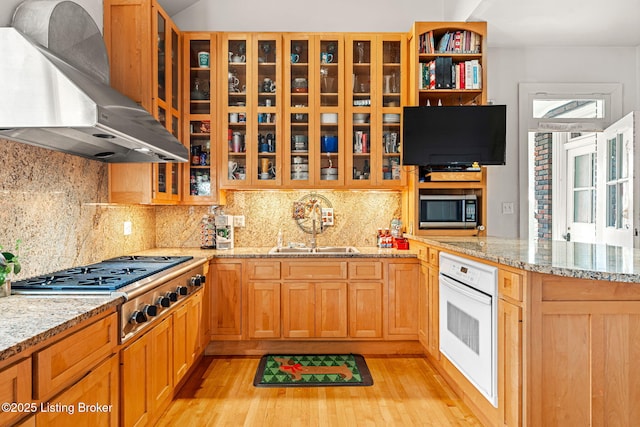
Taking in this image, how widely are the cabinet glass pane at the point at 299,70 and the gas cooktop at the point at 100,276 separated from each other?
1.73m

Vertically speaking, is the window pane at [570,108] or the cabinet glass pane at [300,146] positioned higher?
the window pane at [570,108]

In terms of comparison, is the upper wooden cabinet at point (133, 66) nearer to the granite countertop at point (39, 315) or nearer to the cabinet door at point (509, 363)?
the granite countertop at point (39, 315)

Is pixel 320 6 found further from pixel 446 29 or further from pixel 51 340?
pixel 51 340

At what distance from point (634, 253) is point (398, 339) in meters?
1.78

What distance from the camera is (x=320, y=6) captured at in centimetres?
393

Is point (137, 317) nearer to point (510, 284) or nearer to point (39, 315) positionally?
point (39, 315)

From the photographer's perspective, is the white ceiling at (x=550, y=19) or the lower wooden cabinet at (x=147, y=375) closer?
the lower wooden cabinet at (x=147, y=375)

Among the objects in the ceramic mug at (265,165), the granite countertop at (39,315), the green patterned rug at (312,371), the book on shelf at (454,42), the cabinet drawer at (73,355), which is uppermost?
the book on shelf at (454,42)

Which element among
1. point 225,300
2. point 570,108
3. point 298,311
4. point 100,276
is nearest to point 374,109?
point 298,311

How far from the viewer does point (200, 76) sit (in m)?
3.66

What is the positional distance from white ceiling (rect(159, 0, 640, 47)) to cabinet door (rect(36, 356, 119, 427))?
128 inches

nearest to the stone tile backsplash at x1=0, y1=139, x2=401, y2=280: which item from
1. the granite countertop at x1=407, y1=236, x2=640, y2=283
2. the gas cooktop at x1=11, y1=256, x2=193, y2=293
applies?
the gas cooktop at x1=11, y1=256, x2=193, y2=293

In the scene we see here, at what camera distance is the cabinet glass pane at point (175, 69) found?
3.39 metres

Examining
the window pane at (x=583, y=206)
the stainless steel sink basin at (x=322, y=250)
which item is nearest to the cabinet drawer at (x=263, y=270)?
the stainless steel sink basin at (x=322, y=250)
